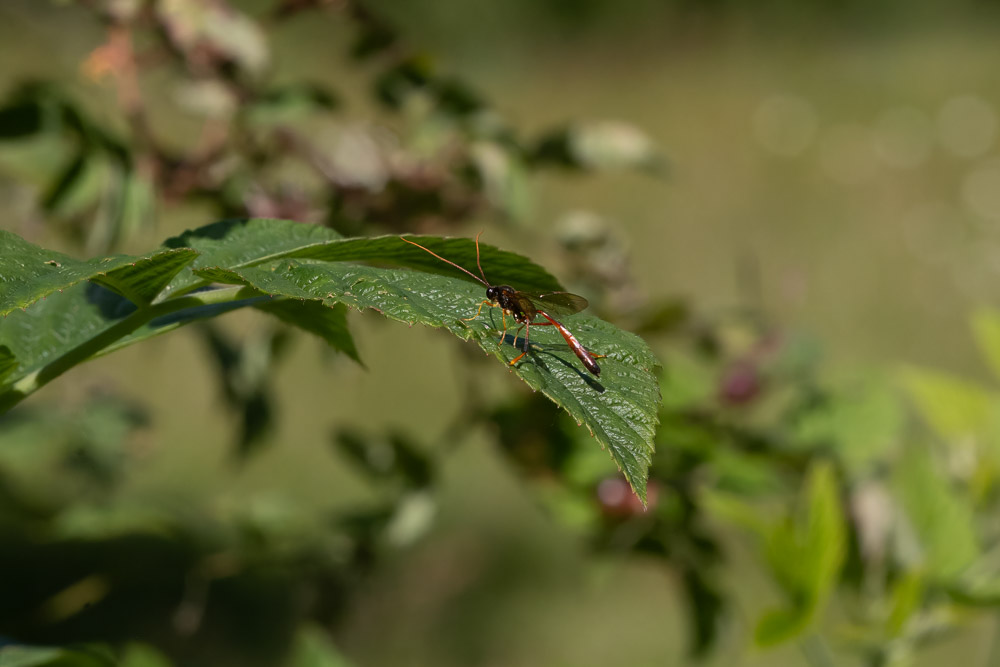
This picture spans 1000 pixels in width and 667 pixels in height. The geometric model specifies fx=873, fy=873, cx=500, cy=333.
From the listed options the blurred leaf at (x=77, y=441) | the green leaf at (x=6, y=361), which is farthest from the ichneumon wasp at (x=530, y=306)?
the blurred leaf at (x=77, y=441)

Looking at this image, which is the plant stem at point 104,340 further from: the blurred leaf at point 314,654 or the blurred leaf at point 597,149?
the blurred leaf at point 597,149

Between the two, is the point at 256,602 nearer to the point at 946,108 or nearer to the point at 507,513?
the point at 507,513

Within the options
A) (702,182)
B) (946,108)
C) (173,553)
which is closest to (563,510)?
(173,553)

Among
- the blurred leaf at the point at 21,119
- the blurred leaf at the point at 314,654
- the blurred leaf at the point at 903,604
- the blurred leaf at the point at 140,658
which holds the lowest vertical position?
the blurred leaf at the point at 314,654

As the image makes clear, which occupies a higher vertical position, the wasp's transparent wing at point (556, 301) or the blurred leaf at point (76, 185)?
the wasp's transparent wing at point (556, 301)

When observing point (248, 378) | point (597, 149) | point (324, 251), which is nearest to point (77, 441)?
point (248, 378)

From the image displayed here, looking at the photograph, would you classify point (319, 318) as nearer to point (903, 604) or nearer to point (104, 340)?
point (104, 340)

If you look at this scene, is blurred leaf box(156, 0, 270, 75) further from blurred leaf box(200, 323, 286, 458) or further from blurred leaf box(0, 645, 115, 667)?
blurred leaf box(0, 645, 115, 667)
